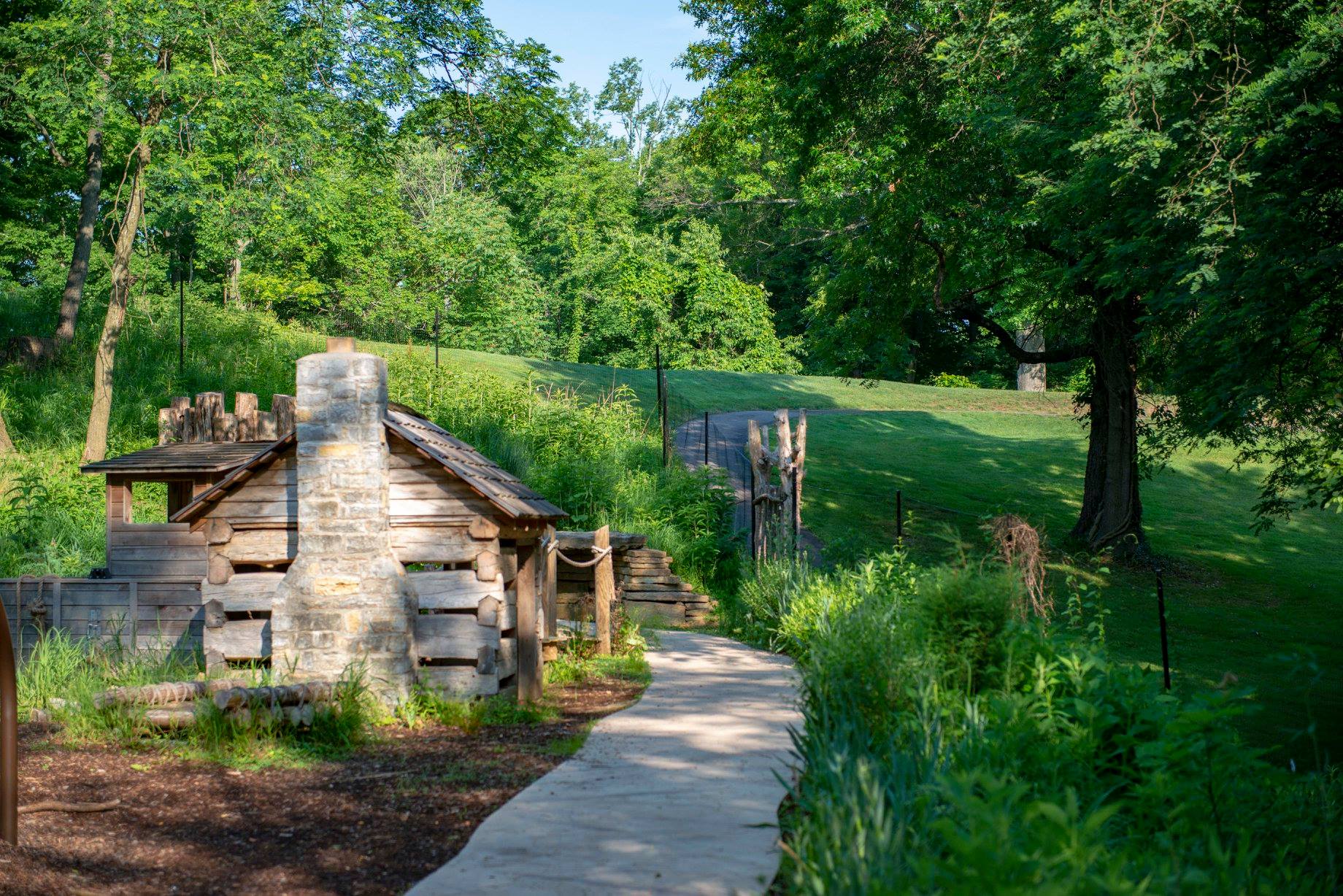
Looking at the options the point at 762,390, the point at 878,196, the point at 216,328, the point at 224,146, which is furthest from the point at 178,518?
the point at 762,390

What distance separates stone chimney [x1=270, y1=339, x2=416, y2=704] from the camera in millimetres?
9250

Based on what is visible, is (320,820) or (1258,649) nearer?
(320,820)

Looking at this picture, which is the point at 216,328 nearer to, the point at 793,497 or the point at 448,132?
the point at 448,132

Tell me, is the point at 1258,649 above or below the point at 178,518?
below

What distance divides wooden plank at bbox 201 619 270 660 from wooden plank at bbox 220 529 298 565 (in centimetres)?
A: 57

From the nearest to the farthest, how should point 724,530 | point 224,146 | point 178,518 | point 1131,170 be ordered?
point 178,518 → point 1131,170 → point 724,530 → point 224,146

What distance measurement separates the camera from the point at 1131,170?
13359 mm

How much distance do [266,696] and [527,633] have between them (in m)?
2.60

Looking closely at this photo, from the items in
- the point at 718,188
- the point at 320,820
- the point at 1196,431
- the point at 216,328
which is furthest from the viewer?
the point at 718,188

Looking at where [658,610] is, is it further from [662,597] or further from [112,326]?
[112,326]

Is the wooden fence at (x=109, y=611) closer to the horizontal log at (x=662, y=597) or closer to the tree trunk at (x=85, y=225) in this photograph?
the horizontal log at (x=662, y=597)

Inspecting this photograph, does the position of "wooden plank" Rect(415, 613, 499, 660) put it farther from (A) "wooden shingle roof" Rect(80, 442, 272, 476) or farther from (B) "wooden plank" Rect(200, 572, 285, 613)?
(A) "wooden shingle roof" Rect(80, 442, 272, 476)

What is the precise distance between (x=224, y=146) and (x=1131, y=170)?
15.7m

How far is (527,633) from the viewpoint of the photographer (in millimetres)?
10195
